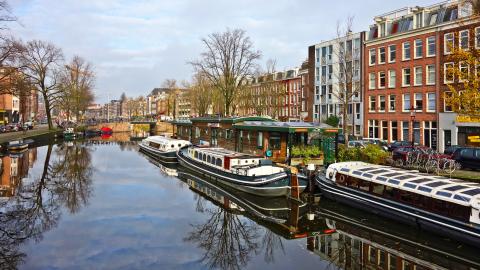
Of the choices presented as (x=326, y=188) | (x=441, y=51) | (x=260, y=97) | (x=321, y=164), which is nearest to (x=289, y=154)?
(x=321, y=164)

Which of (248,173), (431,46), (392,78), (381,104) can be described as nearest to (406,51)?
(431,46)

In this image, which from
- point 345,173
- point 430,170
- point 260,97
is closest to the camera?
point 345,173

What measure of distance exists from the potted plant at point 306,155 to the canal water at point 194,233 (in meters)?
4.70

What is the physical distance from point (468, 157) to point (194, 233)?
20.9 metres

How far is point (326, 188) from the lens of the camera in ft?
78.8

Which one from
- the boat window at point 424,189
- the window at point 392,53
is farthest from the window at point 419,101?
the boat window at point 424,189

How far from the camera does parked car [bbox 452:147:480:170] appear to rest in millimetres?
28047

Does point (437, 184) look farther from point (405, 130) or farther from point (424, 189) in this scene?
point (405, 130)

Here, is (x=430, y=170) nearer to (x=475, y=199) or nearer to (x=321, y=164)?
(x=321, y=164)

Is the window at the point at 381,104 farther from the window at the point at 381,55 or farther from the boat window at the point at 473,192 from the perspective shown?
the boat window at the point at 473,192

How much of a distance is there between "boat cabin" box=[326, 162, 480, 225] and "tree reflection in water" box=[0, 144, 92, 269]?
15.4 meters

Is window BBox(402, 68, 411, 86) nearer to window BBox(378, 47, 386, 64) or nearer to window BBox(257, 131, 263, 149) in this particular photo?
window BBox(378, 47, 386, 64)

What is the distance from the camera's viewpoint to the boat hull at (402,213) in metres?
16.0

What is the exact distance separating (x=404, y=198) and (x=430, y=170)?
30.0 feet
